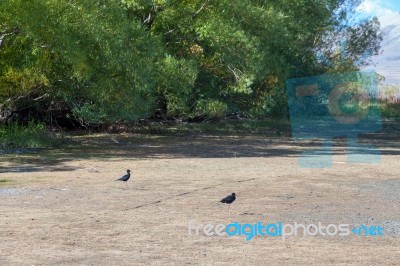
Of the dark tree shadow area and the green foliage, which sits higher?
the green foliage

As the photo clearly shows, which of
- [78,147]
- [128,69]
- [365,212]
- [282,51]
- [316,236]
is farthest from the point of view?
[282,51]

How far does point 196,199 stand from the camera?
13648 mm

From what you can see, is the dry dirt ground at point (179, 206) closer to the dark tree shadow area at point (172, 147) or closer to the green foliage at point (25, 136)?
the dark tree shadow area at point (172, 147)

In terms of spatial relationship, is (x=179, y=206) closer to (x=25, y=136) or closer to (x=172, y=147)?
(x=25, y=136)

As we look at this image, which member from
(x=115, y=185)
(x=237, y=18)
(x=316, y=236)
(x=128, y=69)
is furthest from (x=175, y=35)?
(x=316, y=236)

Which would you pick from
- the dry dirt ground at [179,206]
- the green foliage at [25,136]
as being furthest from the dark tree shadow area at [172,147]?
the green foliage at [25,136]

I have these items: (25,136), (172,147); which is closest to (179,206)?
(25,136)

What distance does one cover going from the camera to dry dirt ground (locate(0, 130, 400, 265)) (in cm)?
939

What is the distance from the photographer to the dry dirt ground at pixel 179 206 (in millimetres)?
9391

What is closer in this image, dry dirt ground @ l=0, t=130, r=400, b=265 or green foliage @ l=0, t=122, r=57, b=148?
dry dirt ground @ l=0, t=130, r=400, b=265

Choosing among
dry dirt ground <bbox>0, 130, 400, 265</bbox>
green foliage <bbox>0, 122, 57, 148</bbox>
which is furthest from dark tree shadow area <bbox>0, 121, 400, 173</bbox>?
green foliage <bbox>0, 122, 57, 148</bbox>

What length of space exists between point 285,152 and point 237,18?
4.33 m

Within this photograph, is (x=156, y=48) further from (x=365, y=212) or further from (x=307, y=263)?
(x=307, y=263)

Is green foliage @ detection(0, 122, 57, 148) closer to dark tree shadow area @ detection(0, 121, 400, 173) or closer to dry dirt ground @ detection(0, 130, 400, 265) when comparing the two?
dark tree shadow area @ detection(0, 121, 400, 173)
